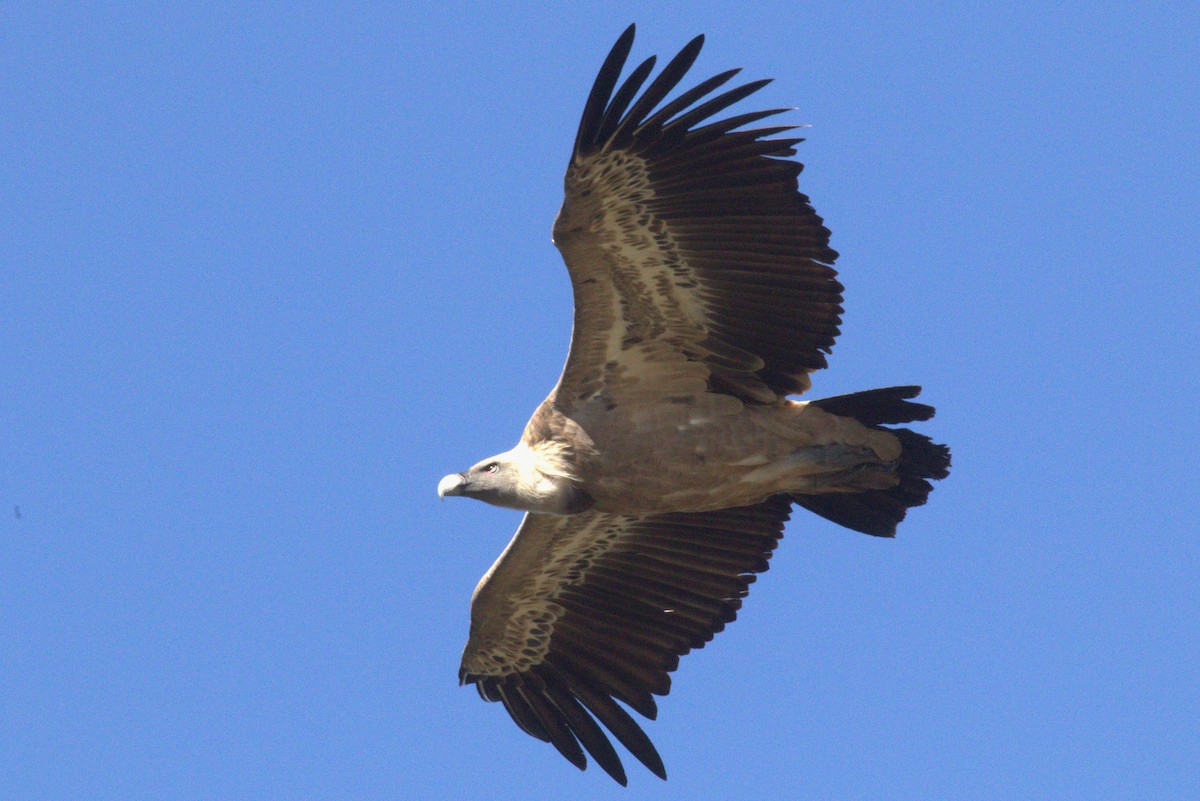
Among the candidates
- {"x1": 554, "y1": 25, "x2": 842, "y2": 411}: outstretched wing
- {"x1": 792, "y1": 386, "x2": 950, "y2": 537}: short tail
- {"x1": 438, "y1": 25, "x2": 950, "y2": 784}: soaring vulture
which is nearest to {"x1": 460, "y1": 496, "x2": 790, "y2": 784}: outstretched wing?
{"x1": 438, "y1": 25, "x2": 950, "y2": 784}: soaring vulture

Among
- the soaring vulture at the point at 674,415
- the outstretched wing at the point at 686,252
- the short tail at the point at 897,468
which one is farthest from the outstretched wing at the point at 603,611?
the outstretched wing at the point at 686,252

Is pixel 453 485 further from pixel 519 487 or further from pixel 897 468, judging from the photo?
pixel 897 468

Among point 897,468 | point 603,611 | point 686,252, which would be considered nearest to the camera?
point 686,252

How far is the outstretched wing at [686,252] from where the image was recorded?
1105 cm

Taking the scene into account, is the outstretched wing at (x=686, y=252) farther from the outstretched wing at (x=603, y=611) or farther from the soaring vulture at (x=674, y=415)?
the outstretched wing at (x=603, y=611)

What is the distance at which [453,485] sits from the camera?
465 inches

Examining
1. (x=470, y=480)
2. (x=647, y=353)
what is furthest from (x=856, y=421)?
(x=470, y=480)

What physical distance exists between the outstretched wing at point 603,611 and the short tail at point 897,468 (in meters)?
0.68

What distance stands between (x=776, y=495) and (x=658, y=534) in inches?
38.3

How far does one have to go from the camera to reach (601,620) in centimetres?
1324

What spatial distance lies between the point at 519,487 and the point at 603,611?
72.5 inches

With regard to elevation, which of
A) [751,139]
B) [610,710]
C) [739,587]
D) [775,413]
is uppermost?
[751,139]

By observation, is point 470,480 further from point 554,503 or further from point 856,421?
point 856,421

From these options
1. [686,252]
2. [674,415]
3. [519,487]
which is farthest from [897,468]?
[519,487]
